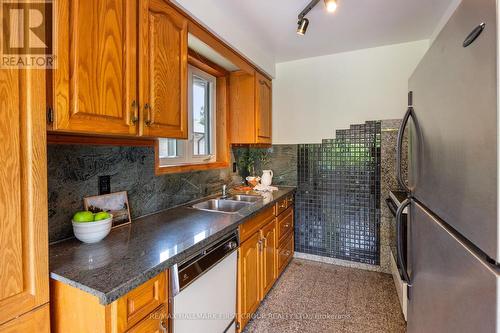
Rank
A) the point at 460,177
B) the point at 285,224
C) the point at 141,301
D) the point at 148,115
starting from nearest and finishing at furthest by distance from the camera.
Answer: the point at 460,177, the point at 141,301, the point at 148,115, the point at 285,224

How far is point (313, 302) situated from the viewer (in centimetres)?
216

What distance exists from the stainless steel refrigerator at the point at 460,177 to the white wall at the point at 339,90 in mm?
1750

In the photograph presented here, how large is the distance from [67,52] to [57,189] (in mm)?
657

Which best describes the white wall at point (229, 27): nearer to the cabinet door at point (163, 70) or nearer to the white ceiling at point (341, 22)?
the white ceiling at point (341, 22)

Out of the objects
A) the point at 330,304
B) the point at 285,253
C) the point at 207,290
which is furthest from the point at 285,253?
the point at 207,290

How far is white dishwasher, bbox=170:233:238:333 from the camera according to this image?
1141 millimetres

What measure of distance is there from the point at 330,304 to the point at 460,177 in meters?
1.86

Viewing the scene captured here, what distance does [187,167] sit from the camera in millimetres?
2172

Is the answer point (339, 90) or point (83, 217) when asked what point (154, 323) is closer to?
point (83, 217)

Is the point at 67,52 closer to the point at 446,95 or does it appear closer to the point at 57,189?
the point at 57,189

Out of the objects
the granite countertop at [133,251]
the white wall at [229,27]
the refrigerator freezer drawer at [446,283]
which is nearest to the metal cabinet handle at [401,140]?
the refrigerator freezer drawer at [446,283]

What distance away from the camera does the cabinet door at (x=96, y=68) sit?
0.93m

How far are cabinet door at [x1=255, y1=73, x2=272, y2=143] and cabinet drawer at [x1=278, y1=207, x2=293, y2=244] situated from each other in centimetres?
83

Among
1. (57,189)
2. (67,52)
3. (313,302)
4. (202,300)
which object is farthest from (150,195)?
(313,302)
